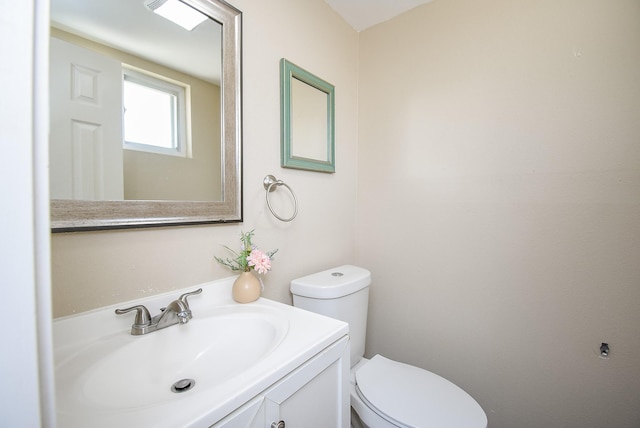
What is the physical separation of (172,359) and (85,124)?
64 centimetres

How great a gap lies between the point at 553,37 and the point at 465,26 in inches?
14.3

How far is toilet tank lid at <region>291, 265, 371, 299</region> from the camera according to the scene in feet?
3.64

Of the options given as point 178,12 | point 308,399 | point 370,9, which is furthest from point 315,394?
point 370,9

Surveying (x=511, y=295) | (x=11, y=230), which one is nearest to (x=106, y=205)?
(x=11, y=230)

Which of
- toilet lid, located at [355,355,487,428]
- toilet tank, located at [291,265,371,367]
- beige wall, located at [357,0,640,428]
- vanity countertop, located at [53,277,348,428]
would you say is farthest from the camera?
toilet tank, located at [291,265,371,367]

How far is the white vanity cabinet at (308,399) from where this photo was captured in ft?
1.70

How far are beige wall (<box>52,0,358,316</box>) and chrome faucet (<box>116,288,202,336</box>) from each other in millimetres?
60

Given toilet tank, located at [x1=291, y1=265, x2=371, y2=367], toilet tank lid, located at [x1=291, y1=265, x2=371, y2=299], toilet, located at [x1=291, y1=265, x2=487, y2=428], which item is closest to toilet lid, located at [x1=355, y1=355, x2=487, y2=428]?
toilet, located at [x1=291, y1=265, x2=487, y2=428]

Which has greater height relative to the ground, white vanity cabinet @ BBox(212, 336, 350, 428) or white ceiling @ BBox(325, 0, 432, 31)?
white ceiling @ BBox(325, 0, 432, 31)

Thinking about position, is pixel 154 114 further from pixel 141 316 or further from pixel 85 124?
pixel 141 316

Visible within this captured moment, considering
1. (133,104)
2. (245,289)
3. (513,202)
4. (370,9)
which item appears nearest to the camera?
(133,104)

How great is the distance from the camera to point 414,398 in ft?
3.23

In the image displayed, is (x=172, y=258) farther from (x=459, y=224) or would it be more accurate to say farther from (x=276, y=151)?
(x=459, y=224)

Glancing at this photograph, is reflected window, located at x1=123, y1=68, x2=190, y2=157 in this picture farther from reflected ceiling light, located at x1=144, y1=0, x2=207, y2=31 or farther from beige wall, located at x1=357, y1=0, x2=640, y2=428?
beige wall, located at x1=357, y1=0, x2=640, y2=428
